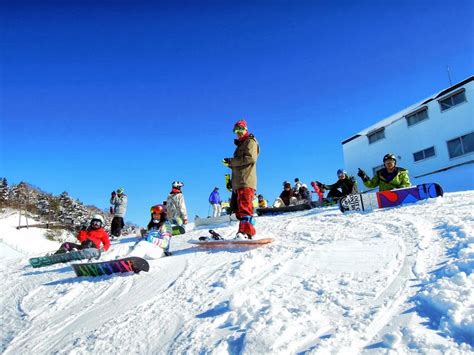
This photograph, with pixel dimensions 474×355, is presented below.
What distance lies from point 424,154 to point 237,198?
19.0 metres

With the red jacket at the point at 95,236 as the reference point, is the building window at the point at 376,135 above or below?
above

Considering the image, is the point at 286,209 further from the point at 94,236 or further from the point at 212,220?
the point at 94,236

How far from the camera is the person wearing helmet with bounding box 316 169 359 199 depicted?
11.5 metres

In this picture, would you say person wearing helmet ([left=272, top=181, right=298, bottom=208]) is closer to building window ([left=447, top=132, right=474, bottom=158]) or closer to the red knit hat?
the red knit hat

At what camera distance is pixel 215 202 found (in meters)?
15.1

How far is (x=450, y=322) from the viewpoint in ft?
5.82

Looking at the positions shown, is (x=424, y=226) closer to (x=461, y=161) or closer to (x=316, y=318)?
(x=316, y=318)

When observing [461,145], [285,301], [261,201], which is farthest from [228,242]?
[461,145]

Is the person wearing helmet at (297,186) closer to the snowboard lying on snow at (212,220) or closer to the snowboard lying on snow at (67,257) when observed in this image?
the snowboard lying on snow at (212,220)

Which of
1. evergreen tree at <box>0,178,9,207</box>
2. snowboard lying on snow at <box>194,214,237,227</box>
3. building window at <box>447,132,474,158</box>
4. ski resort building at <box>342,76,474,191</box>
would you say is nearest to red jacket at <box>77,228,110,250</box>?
snowboard lying on snow at <box>194,214,237,227</box>

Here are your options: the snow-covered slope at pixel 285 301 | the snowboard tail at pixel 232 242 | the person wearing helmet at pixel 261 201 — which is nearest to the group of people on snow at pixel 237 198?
the snowboard tail at pixel 232 242

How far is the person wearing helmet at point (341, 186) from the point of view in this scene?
1146cm

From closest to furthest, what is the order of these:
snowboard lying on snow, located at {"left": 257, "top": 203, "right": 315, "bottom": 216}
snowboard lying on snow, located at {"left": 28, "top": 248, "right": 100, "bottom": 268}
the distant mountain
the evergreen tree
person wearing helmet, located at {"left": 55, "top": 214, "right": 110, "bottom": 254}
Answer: snowboard lying on snow, located at {"left": 28, "top": 248, "right": 100, "bottom": 268} → person wearing helmet, located at {"left": 55, "top": 214, "right": 110, "bottom": 254} → snowboard lying on snow, located at {"left": 257, "top": 203, "right": 315, "bottom": 216} → the evergreen tree → the distant mountain

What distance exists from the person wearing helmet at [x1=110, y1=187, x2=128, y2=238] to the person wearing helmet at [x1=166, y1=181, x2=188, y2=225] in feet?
5.84
